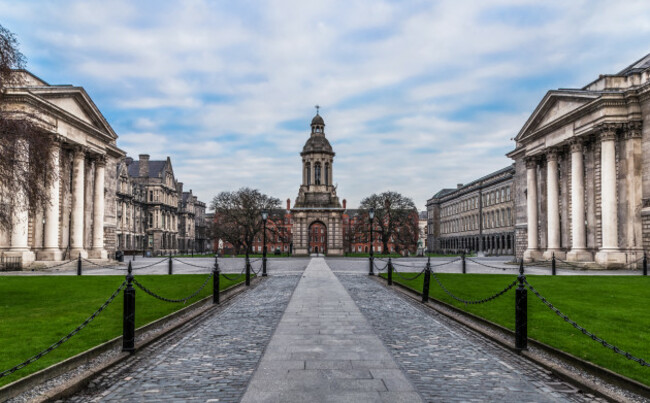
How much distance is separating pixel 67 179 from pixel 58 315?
29517 mm

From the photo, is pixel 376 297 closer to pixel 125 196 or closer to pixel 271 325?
pixel 271 325

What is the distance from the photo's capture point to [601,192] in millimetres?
35125

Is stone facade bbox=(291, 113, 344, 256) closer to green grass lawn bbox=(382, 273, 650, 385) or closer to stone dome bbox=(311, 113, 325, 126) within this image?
stone dome bbox=(311, 113, 325, 126)

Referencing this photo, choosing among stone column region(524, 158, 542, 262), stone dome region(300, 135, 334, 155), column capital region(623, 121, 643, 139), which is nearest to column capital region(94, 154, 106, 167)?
stone column region(524, 158, 542, 262)

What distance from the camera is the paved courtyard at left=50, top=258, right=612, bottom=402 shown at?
633 cm

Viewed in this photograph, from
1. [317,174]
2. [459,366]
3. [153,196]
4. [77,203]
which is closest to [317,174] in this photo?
[317,174]

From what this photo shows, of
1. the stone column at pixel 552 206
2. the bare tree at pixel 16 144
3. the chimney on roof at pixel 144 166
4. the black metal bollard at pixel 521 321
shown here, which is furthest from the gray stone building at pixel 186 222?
the black metal bollard at pixel 521 321

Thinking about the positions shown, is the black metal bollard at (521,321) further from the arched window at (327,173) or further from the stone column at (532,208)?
the arched window at (327,173)

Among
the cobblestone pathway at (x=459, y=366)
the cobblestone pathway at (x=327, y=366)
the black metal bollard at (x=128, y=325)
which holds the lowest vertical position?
the cobblestone pathway at (x=459, y=366)

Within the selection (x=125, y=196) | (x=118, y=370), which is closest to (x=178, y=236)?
(x=125, y=196)

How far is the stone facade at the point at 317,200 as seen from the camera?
2948 inches

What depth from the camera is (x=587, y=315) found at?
11961mm

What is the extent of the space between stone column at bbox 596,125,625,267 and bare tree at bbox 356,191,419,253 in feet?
148

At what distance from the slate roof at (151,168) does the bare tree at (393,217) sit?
42267 millimetres
